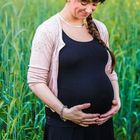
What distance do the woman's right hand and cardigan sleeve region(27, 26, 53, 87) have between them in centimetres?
16

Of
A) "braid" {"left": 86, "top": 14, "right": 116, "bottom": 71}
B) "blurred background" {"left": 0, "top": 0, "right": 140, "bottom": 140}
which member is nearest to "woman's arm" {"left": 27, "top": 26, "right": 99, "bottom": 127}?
"braid" {"left": 86, "top": 14, "right": 116, "bottom": 71}

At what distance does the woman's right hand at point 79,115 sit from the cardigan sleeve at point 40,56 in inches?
6.2

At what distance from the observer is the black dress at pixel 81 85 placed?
190cm

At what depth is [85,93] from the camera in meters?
1.94

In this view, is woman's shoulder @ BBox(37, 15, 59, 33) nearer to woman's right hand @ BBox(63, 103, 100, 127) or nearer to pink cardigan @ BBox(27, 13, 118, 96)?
pink cardigan @ BBox(27, 13, 118, 96)

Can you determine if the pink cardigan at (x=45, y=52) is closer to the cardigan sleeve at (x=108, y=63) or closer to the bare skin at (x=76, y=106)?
the bare skin at (x=76, y=106)

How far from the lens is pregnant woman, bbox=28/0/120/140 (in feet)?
6.16

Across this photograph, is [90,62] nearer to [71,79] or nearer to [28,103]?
[71,79]

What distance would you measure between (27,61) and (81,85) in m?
0.77

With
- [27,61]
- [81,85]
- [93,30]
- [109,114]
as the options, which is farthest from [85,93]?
[27,61]

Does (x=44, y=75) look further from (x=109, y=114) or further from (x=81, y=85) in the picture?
(x=109, y=114)

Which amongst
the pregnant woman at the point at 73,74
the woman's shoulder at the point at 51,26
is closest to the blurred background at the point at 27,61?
the pregnant woman at the point at 73,74

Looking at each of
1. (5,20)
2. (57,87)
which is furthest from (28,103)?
(57,87)

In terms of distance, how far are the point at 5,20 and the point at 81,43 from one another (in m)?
0.88
